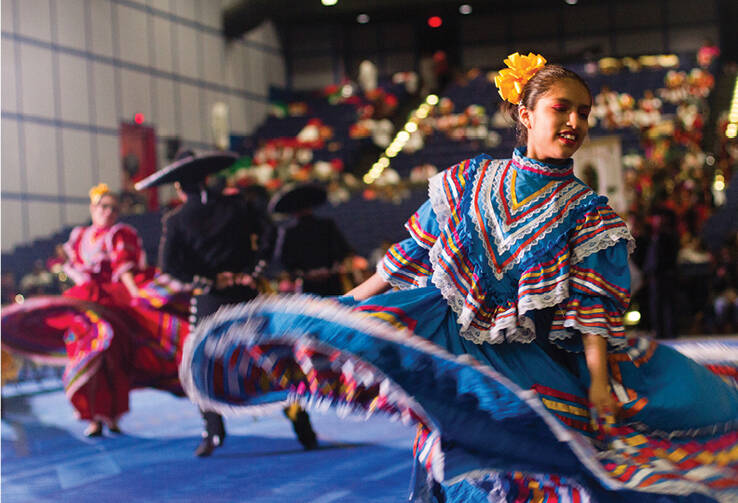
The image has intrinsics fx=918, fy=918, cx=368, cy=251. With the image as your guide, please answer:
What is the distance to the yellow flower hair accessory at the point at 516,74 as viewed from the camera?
7.13ft

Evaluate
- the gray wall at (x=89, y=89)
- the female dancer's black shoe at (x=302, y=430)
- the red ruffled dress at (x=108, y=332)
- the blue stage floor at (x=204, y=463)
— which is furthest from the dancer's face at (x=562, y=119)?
the gray wall at (x=89, y=89)

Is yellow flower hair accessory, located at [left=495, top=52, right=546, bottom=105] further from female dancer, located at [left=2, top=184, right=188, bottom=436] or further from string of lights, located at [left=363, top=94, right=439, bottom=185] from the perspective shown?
string of lights, located at [left=363, top=94, right=439, bottom=185]

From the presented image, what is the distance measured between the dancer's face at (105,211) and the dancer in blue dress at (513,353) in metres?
3.48

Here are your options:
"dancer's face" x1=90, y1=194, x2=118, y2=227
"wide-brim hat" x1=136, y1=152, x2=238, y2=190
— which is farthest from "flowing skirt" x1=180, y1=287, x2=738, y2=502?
"dancer's face" x1=90, y1=194, x2=118, y2=227

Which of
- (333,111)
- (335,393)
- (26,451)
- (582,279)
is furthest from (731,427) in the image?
(333,111)

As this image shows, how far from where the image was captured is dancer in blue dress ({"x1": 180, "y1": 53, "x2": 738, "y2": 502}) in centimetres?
180

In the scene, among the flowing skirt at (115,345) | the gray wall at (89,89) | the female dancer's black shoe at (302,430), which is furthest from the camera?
the gray wall at (89,89)

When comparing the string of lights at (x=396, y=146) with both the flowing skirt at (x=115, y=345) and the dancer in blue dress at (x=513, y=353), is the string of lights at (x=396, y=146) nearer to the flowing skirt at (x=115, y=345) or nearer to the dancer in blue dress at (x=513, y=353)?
the flowing skirt at (x=115, y=345)

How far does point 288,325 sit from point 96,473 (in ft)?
8.31

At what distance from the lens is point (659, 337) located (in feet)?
30.1

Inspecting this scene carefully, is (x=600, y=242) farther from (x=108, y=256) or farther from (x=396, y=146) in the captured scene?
(x=396, y=146)

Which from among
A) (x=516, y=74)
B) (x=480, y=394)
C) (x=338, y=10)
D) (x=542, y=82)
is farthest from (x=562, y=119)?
(x=338, y=10)

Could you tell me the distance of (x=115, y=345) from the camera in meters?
5.14

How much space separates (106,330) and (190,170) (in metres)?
1.17
